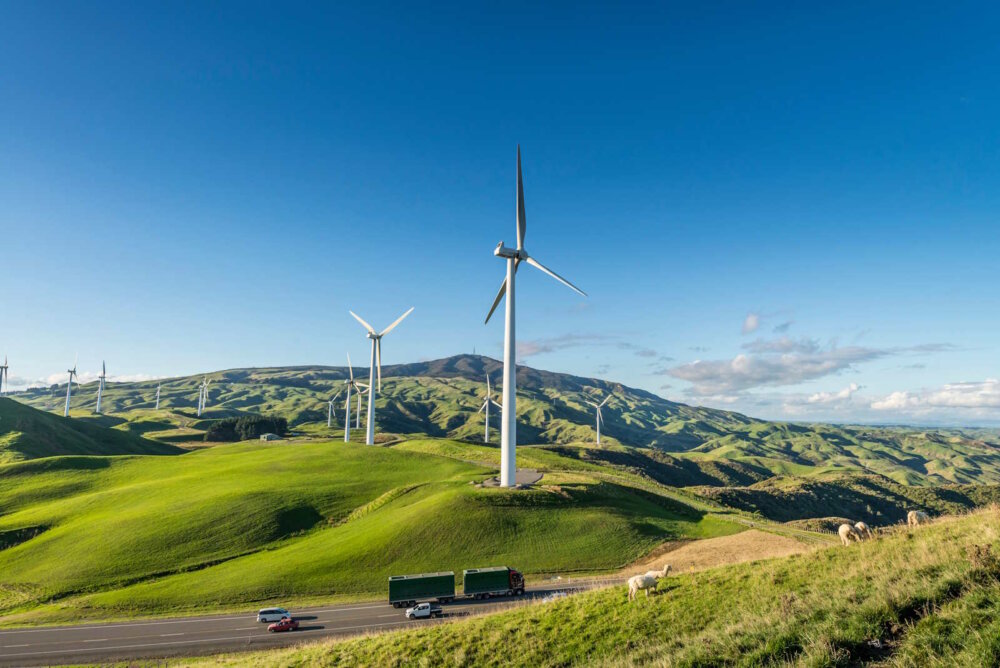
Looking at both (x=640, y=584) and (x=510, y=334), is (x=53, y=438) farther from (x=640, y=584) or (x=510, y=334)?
(x=640, y=584)

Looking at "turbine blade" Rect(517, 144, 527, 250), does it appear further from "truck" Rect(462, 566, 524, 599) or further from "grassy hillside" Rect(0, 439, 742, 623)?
"truck" Rect(462, 566, 524, 599)

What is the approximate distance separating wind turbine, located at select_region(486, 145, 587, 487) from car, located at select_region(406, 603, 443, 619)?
28400 millimetres

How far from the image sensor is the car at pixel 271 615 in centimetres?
4925

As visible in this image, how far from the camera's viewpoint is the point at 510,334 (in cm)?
7331

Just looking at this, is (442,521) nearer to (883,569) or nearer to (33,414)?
(883,569)

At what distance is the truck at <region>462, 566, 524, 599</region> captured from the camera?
174 ft

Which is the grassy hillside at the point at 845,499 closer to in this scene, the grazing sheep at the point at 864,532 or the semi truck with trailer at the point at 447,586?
the semi truck with trailer at the point at 447,586

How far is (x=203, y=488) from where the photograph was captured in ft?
318

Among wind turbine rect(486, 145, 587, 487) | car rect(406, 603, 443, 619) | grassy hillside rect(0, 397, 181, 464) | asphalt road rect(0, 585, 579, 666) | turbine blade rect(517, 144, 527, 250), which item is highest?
turbine blade rect(517, 144, 527, 250)

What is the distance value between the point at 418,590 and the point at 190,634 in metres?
22.0

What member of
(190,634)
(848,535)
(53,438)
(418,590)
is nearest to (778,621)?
(848,535)

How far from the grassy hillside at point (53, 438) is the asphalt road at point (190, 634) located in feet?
346

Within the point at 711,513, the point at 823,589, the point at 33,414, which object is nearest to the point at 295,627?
the point at 823,589

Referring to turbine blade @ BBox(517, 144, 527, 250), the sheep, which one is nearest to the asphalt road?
the sheep
